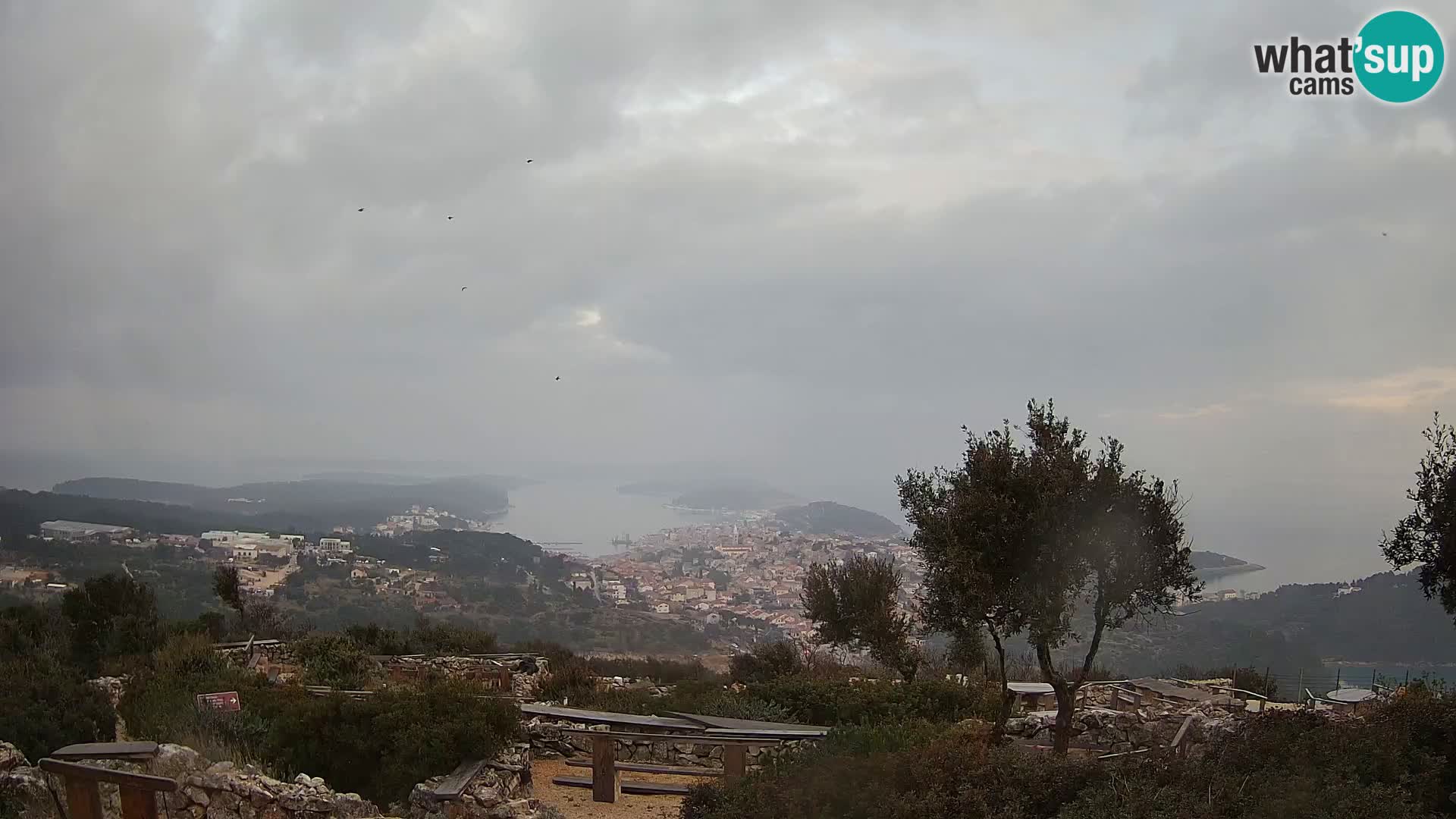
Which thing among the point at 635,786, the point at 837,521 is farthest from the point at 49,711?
the point at 837,521

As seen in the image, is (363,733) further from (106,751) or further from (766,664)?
(766,664)

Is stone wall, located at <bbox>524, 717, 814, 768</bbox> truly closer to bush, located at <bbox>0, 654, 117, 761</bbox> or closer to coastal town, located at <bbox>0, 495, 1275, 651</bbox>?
bush, located at <bbox>0, 654, 117, 761</bbox>

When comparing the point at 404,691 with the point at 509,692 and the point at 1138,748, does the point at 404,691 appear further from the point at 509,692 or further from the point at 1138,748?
the point at 1138,748

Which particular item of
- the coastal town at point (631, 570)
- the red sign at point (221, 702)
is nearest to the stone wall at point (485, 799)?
the red sign at point (221, 702)

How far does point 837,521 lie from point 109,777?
6161 centimetres

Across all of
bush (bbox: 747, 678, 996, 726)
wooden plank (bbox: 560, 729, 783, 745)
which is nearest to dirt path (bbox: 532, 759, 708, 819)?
wooden plank (bbox: 560, 729, 783, 745)

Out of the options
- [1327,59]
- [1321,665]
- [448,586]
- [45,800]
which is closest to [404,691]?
[45,800]

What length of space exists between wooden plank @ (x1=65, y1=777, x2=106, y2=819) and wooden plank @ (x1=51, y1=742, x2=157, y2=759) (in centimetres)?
51

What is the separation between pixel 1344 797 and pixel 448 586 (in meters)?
47.7

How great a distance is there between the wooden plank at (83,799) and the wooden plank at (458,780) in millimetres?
2655

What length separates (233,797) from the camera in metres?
7.22

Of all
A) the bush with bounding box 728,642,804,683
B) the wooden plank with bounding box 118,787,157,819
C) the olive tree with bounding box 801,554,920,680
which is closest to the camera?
the wooden plank with bounding box 118,787,157,819

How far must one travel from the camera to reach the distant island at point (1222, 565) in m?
32.1

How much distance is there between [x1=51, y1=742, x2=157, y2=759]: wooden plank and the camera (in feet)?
20.8
